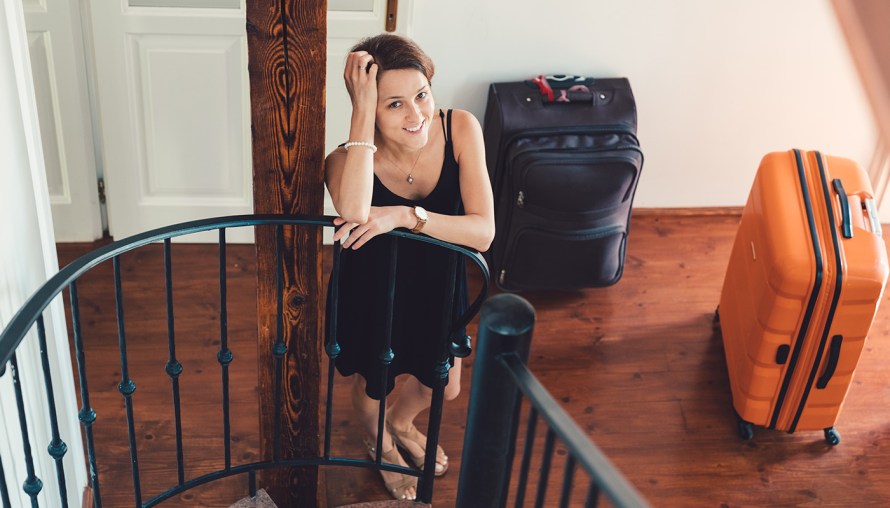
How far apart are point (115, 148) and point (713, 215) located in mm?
2546

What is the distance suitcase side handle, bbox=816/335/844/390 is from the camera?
9.45ft

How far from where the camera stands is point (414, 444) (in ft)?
9.38

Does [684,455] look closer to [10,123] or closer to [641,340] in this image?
[641,340]

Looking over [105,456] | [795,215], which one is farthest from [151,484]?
[795,215]

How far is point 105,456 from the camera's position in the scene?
2.82 m

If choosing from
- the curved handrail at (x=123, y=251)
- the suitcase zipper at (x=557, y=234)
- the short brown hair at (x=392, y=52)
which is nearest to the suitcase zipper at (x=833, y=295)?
the suitcase zipper at (x=557, y=234)

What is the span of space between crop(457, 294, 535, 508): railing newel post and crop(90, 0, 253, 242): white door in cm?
222

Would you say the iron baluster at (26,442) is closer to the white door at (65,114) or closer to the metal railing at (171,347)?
the metal railing at (171,347)

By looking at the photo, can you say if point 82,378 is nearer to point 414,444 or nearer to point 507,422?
point 507,422

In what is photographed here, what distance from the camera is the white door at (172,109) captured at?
10.9 ft

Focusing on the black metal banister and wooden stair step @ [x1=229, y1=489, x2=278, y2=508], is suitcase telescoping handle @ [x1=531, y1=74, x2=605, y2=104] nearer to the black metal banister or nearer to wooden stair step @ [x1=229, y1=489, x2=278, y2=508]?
wooden stair step @ [x1=229, y1=489, x2=278, y2=508]

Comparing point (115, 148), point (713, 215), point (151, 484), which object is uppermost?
point (115, 148)

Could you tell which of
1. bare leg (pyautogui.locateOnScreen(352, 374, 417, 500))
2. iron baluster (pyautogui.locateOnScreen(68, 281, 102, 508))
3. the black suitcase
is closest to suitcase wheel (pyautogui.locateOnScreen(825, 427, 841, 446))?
the black suitcase

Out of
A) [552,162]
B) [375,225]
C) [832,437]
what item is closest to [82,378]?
[375,225]
